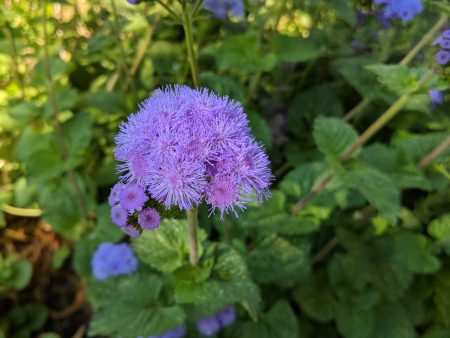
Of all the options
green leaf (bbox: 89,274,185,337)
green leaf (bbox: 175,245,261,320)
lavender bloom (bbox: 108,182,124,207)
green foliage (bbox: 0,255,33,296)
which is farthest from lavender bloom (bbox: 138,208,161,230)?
green foliage (bbox: 0,255,33,296)

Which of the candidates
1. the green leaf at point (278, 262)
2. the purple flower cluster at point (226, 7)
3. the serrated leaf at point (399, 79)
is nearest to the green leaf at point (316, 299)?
the green leaf at point (278, 262)

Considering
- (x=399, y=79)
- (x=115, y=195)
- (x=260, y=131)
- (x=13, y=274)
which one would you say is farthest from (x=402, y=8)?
(x=13, y=274)

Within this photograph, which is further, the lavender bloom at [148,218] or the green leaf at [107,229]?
the green leaf at [107,229]

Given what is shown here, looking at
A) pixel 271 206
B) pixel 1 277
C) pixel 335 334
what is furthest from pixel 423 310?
pixel 1 277

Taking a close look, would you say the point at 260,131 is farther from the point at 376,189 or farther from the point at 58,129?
the point at 58,129

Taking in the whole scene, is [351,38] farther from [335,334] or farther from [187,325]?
[187,325]

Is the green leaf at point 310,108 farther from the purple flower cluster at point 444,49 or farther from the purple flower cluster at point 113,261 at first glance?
the purple flower cluster at point 113,261
